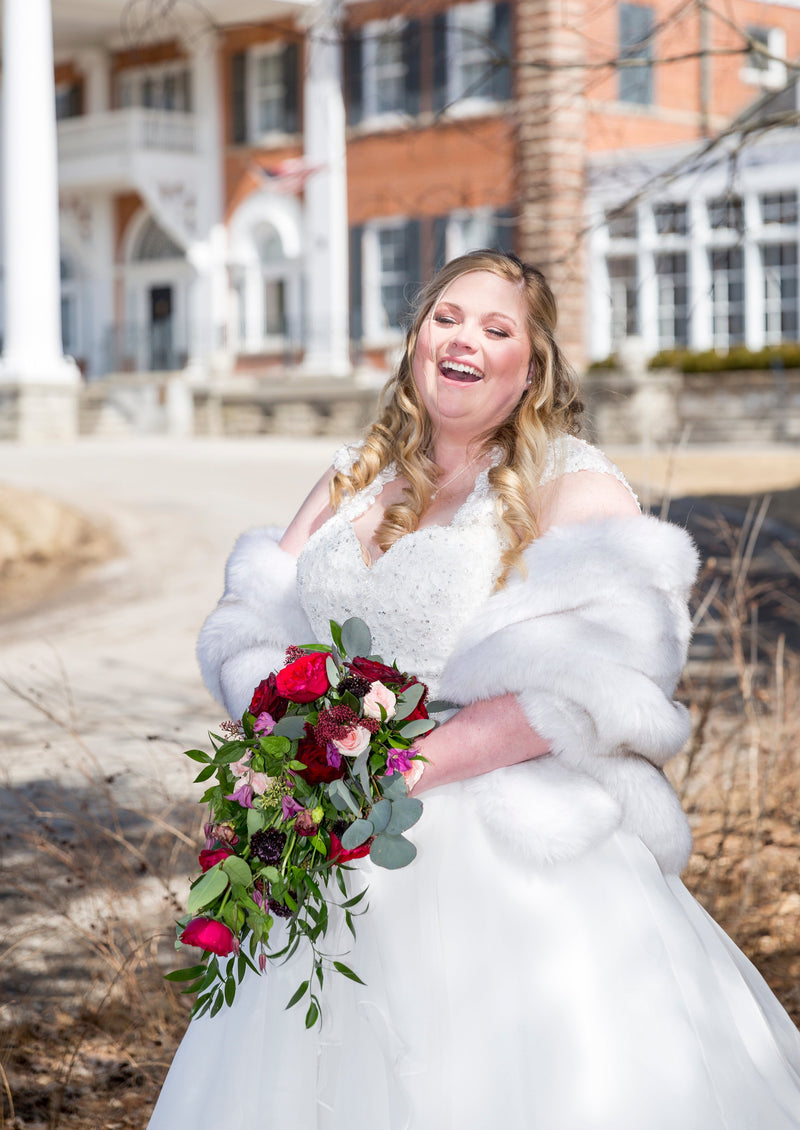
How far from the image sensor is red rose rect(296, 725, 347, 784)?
1987mm

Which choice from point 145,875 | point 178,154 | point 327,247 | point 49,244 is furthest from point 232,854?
point 178,154

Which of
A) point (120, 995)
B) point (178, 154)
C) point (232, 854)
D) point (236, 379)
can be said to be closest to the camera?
point (232, 854)

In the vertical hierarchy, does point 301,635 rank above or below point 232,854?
above

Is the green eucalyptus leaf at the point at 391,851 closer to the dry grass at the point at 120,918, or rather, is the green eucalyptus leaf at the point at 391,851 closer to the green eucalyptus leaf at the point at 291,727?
the green eucalyptus leaf at the point at 291,727

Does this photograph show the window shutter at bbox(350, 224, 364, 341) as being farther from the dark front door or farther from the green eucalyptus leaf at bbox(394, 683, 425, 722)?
the green eucalyptus leaf at bbox(394, 683, 425, 722)

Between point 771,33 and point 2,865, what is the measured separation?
23974mm

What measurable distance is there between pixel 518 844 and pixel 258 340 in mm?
25612

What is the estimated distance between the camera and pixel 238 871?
199 cm

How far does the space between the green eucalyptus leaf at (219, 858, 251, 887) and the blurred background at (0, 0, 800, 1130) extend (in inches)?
49.3

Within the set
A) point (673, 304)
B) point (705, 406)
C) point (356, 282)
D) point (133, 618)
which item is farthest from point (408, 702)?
point (356, 282)

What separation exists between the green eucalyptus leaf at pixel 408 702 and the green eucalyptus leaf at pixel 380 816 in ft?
0.42

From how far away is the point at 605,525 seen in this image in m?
2.23

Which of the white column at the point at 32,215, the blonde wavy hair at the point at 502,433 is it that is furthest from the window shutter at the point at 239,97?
the blonde wavy hair at the point at 502,433

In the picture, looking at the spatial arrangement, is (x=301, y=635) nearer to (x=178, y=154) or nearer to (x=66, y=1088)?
(x=66, y=1088)
